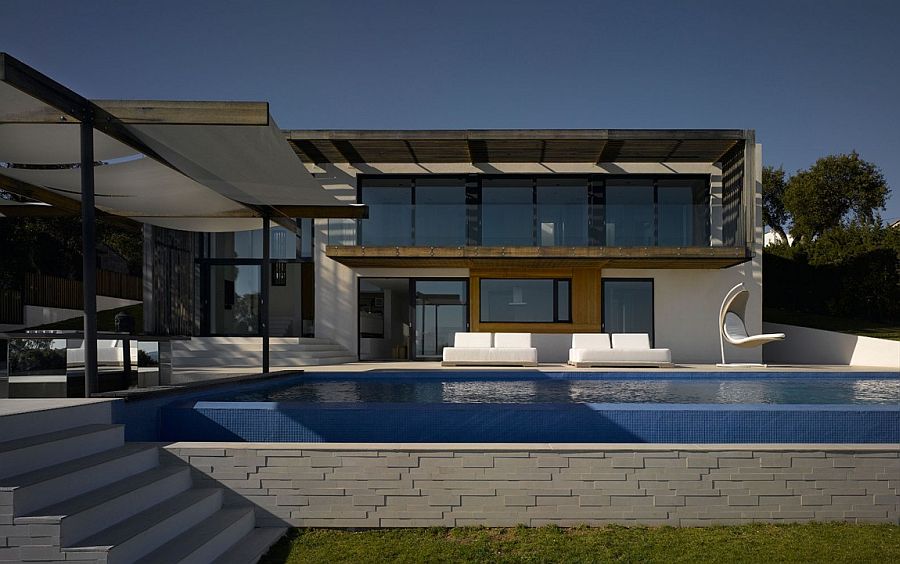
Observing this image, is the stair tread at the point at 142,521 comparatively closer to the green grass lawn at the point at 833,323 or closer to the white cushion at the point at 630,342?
the white cushion at the point at 630,342

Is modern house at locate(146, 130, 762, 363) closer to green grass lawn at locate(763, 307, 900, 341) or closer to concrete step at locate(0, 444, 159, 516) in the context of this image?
green grass lawn at locate(763, 307, 900, 341)

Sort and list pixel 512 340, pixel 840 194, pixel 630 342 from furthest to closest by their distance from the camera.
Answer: pixel 840 194 < pixel 512 340 < pixel 630 342

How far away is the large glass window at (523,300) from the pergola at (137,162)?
798cm

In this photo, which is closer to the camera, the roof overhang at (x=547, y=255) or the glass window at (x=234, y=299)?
the roof overhang at (x=547, y=255)

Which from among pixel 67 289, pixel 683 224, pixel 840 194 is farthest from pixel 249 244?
pixel 840 194

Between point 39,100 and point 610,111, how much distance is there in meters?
18.8

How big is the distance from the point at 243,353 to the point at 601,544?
11.6 metres

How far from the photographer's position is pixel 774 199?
3027cm

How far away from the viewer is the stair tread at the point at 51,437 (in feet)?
10.5

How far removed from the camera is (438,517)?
3949 mm

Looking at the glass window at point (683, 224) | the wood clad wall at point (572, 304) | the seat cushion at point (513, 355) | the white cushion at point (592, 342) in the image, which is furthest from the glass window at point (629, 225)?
the seat cushion at point (513, 355)

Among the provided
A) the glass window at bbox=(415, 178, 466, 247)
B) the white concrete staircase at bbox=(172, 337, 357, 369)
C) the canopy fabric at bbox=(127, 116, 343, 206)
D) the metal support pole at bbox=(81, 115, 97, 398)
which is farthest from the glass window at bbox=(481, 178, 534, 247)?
the metal support pole at bbox=(81, 115, 97, 398)

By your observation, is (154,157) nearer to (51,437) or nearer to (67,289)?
(51,437)

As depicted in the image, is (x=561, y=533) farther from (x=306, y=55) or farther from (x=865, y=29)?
(x=865, y=29)
